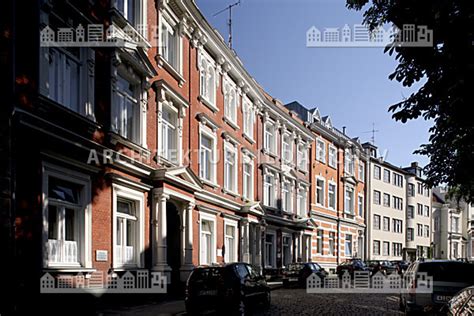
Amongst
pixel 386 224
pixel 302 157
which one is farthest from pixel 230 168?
pixel 386 224

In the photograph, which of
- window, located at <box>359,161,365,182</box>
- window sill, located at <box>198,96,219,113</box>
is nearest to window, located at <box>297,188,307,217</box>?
window, located at <box>359,161,365,182</box>

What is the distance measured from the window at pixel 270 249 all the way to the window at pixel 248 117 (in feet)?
22.5

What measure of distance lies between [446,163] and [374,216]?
3811 centimetres

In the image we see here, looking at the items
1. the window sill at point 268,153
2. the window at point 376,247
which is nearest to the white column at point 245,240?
the window sill at point 268,153

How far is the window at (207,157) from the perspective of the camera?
2318cm

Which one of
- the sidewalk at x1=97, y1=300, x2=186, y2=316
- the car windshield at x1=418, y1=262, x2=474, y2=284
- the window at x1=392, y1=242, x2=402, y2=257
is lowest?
the window at x1=392, y1=242, x2=402, y2=257

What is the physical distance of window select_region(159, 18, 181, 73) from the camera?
1961cm

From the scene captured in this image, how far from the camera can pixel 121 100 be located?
642 inches

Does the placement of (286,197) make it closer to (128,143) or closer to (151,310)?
(128,143)

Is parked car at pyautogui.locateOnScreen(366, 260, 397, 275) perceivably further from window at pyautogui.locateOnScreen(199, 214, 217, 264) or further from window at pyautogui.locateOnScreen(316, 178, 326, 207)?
window at pyautogui.locateOnScreen(199, 214, 217, 264)

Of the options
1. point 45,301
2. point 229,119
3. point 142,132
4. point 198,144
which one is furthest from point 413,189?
point 45,301

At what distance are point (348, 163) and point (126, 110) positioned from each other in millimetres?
32773

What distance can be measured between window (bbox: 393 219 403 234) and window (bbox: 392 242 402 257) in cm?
147

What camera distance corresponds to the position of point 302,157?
38.3 m
